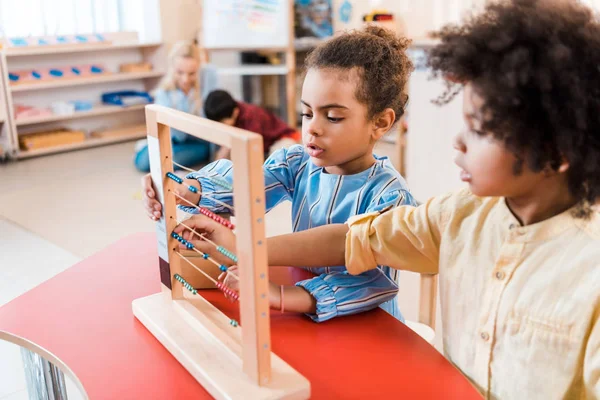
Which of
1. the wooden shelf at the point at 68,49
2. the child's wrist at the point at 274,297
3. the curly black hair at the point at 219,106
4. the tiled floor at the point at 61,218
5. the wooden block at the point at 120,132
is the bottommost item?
the tiled floor at the point at 61,218

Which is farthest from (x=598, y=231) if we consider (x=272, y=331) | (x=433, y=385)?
(x=272, y=331)

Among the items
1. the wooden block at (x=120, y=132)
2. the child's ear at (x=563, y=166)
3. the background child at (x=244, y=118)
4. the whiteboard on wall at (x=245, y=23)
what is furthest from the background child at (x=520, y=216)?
the wooden block at (x=120, y=132)

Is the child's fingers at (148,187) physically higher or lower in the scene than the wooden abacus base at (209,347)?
higher

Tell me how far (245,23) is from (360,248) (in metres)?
4.40

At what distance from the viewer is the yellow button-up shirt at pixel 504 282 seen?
2.41ft

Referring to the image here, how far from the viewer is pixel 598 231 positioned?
0.75 metres

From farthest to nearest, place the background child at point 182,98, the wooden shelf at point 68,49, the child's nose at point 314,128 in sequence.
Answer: the wooden shelf at point 68,49 → the background child at point 182,98 → the child's nose at point 314,128

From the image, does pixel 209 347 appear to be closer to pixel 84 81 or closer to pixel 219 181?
pixel 219 181

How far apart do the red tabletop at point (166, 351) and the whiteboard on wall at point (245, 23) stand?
13.5 feet

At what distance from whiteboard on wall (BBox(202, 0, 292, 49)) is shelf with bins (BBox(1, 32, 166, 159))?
0.68 meters

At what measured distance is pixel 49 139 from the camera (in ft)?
16.0

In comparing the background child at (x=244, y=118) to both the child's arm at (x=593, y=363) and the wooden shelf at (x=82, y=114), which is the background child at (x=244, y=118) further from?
the child's arm at (x=593, y=363)

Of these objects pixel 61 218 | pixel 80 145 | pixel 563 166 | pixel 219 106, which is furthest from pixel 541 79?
pixel 80 145

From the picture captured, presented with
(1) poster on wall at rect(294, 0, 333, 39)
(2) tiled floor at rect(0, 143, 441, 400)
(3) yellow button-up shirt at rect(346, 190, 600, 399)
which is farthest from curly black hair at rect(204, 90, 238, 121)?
(3) yellow button-up shirt at rect(346, 190, 600, 399)
